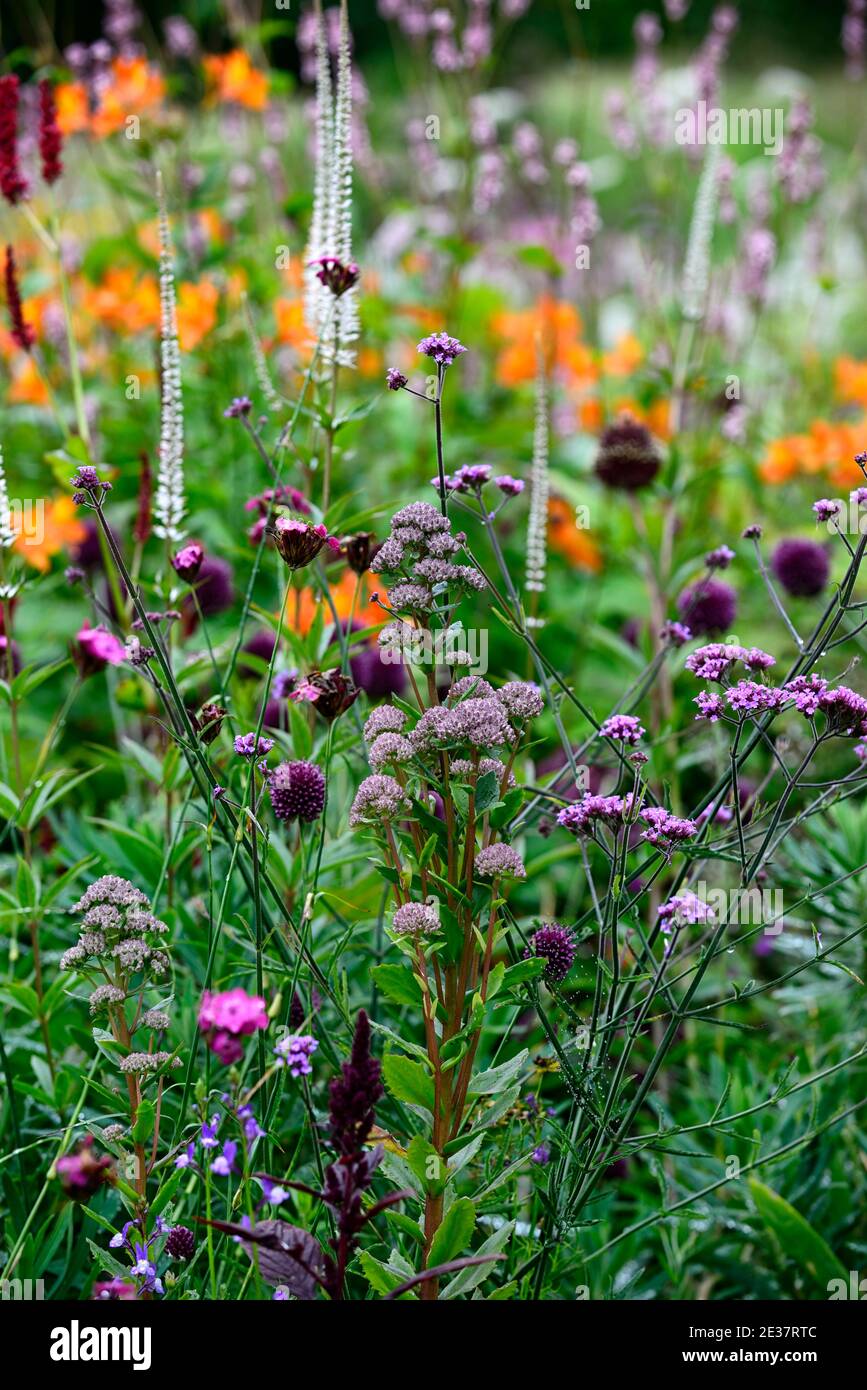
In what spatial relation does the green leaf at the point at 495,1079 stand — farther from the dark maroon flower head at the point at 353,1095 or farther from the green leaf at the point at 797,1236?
the green leaf at the point at 797,1236

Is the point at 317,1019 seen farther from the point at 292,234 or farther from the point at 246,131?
the point at 246,131

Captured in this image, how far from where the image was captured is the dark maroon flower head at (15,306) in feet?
4.87

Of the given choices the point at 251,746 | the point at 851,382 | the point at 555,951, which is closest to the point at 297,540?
the point at 251,746

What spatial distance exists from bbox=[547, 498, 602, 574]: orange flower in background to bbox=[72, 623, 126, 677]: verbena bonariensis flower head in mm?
1571

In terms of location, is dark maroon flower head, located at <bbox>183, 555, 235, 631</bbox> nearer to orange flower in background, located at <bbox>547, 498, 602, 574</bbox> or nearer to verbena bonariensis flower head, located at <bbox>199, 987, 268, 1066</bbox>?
orange flower in background, located at <bbox>547, 498, 602, 574</bbox>

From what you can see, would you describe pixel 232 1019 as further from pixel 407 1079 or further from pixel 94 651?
pixel 94 651

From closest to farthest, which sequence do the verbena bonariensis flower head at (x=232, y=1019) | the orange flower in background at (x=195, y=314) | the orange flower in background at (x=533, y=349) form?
1. the verbena bonariensis flower head at (x=232, y=1019)
2. the orange flower in background at (x=195, y=314)
3. the orange flower in background at (x=533, y=349)

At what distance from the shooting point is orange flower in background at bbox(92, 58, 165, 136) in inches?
105

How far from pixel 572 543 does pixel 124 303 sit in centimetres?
112

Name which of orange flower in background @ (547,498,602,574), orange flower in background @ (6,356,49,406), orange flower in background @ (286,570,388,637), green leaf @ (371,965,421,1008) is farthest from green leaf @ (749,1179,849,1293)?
orange flower in background @ (6,356,49,406)

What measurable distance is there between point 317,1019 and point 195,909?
434 mm

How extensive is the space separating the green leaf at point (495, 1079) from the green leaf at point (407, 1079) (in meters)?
0.04

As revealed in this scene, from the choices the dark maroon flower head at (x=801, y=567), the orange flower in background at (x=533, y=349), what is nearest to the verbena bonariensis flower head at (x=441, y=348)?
the dark maroon flower head at (x=801, y=567)

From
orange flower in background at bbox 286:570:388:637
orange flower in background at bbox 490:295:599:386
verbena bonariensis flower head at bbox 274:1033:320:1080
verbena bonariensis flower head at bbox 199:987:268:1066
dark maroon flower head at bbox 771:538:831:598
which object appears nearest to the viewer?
verbena bonariensis flower head at bbox 199:987:268:1066
